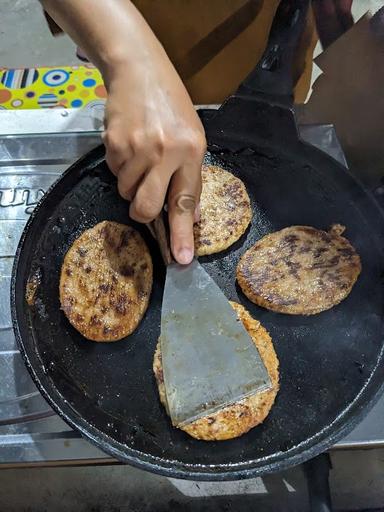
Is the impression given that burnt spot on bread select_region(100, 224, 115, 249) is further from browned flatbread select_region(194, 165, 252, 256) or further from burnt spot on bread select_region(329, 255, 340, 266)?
burnt spot on bread select_region(329, 255, 340, 266)

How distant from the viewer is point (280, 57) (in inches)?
64.1

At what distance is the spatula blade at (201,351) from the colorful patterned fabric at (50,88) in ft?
6.60

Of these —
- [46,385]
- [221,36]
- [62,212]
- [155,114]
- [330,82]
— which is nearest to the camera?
[155,114]

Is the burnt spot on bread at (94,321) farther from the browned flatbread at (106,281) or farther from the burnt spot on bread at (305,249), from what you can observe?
the burnt spot on bread at (305,249)

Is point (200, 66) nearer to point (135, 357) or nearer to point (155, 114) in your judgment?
point (155, 114)

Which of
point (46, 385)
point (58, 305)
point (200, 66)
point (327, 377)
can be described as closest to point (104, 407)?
point (46, 385)

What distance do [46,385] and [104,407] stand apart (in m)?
0.18

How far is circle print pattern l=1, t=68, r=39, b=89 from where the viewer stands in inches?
125

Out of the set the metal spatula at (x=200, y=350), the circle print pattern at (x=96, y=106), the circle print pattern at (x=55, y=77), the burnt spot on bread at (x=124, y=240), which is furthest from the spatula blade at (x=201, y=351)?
the circle print pattern at (x=55, y=77)

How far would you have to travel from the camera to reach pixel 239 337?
1.36 m

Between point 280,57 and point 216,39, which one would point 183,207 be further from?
point 216,39

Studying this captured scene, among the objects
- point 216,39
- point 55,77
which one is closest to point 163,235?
point 216,39

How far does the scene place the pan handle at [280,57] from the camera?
1.63 m

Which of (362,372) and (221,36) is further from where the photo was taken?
(221,36)
